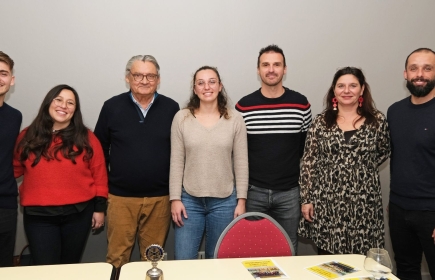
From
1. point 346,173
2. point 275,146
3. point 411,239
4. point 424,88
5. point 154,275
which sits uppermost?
point 424,88

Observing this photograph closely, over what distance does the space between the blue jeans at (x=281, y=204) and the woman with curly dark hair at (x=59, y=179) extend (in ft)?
3.43

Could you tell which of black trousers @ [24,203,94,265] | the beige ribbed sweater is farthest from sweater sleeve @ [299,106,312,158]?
black trousers @ [24,203,94,265]

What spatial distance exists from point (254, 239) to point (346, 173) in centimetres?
75

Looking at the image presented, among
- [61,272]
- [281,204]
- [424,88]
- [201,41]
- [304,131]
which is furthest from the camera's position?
[201,41]

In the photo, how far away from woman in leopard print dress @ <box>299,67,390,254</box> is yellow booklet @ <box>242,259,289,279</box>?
0.75 meters

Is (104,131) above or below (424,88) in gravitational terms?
below

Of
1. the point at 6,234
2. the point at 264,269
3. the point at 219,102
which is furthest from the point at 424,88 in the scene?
the point at 6,234

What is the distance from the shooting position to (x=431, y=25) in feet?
11.1

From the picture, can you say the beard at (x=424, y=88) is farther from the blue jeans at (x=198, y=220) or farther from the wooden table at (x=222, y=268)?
the blue jeans at (x=198, y=220)

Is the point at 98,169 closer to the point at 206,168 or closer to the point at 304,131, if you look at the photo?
the point at 206,168

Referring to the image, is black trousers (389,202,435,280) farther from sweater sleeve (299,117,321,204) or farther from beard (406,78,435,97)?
beard (406,78,435,97)

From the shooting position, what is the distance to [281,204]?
→ 258 cm

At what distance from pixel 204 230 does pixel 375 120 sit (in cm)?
136

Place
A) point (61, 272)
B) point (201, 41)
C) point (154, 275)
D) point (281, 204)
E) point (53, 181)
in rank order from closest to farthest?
point (154, 275) < point (61, 272) < point (53, 181) < point (281, 204) < point (201, 41)
